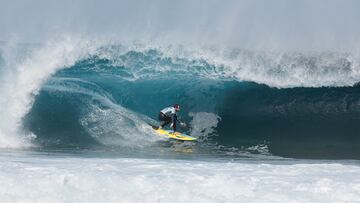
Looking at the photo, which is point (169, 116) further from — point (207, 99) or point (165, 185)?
point (165, 185)

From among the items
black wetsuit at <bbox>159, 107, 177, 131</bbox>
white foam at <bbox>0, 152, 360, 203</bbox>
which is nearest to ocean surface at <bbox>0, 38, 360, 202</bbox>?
white foam at <bbox>0, 152, 360, 203</bbox>

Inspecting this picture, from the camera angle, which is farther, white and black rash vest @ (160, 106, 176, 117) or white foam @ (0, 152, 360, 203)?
white and black rash vest @ (160, 106, 176, 117)

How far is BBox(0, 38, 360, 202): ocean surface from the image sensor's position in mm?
7867

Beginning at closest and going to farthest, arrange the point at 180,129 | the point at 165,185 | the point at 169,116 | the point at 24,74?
1. the point at 165,185
2. the point at 169,116
3. the point at 180,129
4. the point at 24,74

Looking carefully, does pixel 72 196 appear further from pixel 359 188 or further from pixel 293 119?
pixel 293 119

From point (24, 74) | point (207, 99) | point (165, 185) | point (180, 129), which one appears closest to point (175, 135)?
point (180, 129)

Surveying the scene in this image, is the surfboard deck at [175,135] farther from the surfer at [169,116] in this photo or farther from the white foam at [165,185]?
the white foam at [165,185]

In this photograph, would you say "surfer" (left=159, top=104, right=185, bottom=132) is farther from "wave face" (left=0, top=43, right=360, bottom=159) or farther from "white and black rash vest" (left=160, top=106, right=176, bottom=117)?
"wave face" (left=0, top=43, right=360, bottom=159)

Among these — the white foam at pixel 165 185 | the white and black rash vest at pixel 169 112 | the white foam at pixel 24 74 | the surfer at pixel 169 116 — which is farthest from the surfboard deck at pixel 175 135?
the white foam at pixel 165 185

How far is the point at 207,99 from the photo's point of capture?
18.1m

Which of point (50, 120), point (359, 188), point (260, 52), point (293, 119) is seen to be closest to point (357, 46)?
point (260, 52)

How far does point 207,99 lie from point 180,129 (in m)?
2.31

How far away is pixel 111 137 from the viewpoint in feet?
50.7

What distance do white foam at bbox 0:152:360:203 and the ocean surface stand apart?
0.02m
